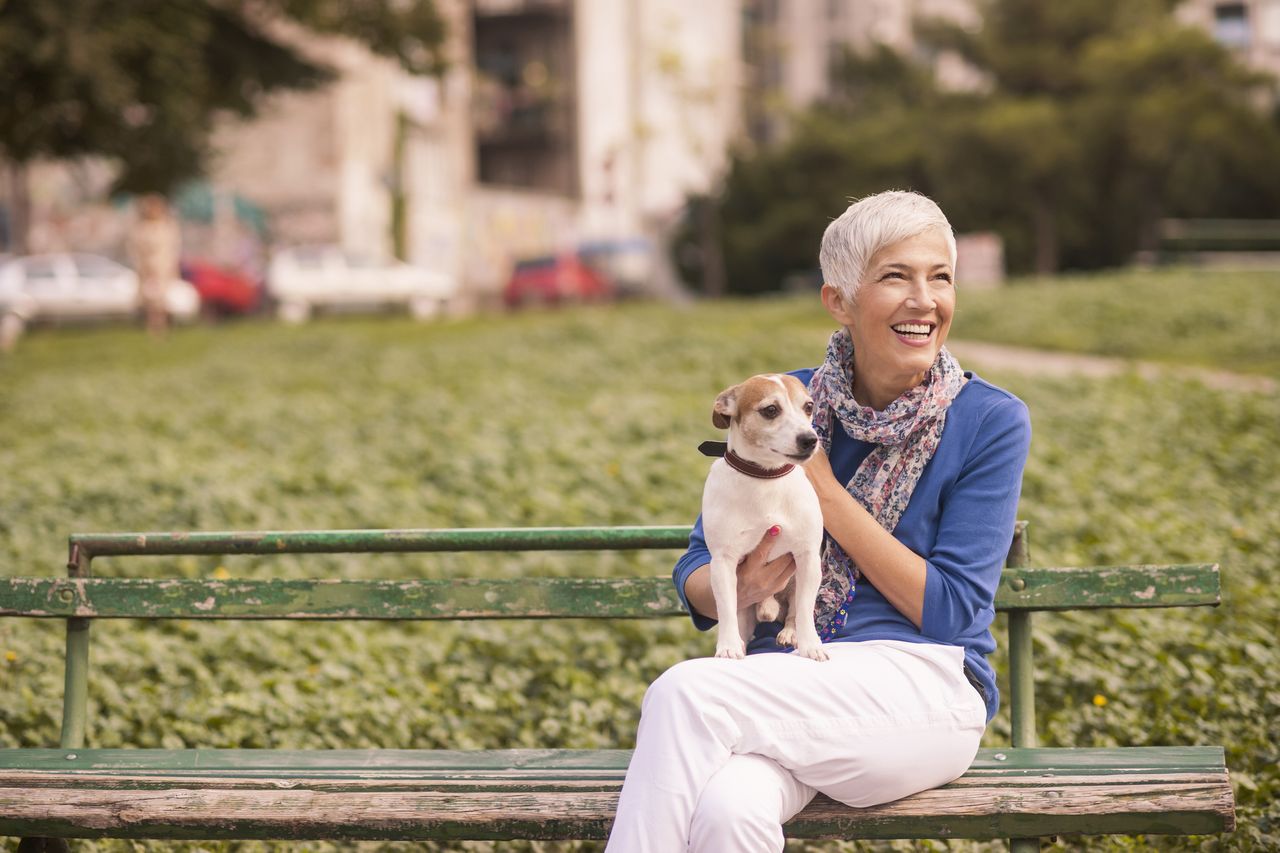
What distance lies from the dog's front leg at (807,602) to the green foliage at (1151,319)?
1054cm

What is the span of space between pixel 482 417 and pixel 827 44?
52020 millimetres

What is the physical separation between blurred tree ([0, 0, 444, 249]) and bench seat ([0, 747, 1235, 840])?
34.0ft

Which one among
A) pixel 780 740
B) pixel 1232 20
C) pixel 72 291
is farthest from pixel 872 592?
pixel 1232 20

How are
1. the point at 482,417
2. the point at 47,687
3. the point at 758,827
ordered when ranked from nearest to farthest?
the point at 758,827, the point at 47,687, the point at 482,417

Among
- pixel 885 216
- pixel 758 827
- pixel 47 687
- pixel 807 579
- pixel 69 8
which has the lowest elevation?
pixel 47 687

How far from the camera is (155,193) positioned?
1656 centimetres

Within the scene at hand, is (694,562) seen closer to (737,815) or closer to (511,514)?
(737,815)

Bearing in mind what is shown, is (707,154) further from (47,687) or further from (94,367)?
(47,687)

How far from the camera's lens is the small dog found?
9.67ft

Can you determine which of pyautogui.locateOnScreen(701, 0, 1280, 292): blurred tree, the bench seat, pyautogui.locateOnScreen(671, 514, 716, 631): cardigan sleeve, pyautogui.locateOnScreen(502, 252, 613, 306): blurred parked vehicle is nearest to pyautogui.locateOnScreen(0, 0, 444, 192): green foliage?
the bench seat

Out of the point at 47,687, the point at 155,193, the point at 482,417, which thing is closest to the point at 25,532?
the point at 47,687

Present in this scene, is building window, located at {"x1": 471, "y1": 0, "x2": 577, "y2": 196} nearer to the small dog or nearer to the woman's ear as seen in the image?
the woman's ear

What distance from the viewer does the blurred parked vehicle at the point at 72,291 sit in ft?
95.5

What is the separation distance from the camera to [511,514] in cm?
767
